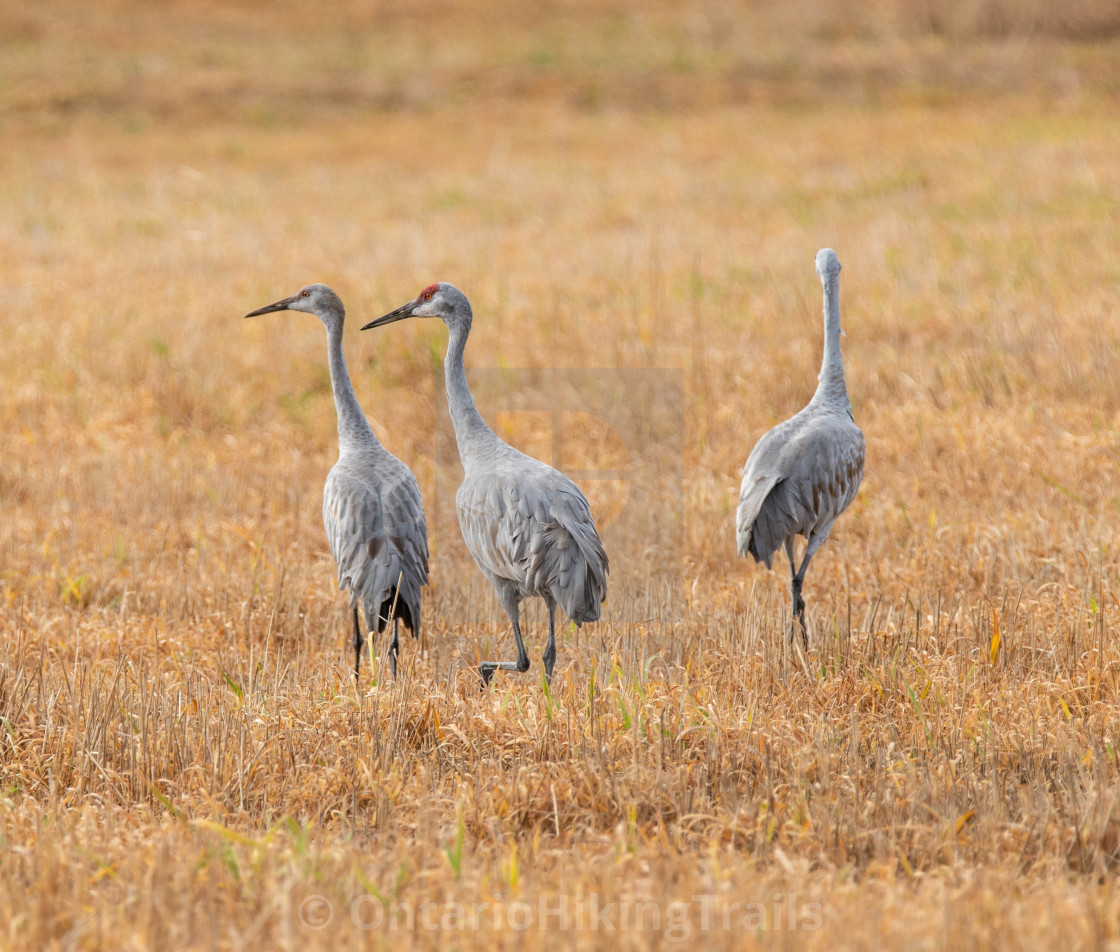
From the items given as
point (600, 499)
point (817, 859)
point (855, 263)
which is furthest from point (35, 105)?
point (817, 859)

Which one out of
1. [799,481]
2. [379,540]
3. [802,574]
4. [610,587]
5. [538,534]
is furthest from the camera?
[610,587]

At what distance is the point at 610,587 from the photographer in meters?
6.16

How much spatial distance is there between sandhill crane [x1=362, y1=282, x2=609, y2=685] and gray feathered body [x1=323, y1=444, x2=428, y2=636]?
0.43m

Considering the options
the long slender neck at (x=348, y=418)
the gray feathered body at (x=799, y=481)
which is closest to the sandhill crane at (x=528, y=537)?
the long slender neck at (x=348, y=418)

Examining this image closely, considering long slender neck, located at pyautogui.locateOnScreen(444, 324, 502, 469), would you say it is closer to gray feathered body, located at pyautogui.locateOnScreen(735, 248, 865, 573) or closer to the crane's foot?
the crane's foot

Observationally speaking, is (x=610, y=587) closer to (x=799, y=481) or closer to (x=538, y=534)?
(x=799, y=481)

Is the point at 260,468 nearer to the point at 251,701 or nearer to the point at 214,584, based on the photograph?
the point at 214,584

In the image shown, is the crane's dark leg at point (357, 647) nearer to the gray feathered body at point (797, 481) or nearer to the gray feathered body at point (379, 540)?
the gray feathered body at point (379, 540)

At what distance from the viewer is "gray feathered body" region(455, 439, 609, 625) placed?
4691 mm

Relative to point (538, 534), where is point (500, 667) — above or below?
below

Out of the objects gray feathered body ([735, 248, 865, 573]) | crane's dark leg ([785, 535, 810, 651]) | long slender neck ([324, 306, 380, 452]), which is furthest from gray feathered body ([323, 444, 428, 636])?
crane's dark leg ([785, 535, 810, 651])

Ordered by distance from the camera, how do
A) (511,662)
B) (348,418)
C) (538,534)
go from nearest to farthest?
(538,534)
(511,662)
(348,418)

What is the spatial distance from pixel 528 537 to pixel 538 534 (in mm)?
48

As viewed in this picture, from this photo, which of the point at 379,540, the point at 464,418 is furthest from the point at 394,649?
the point at 464,418
